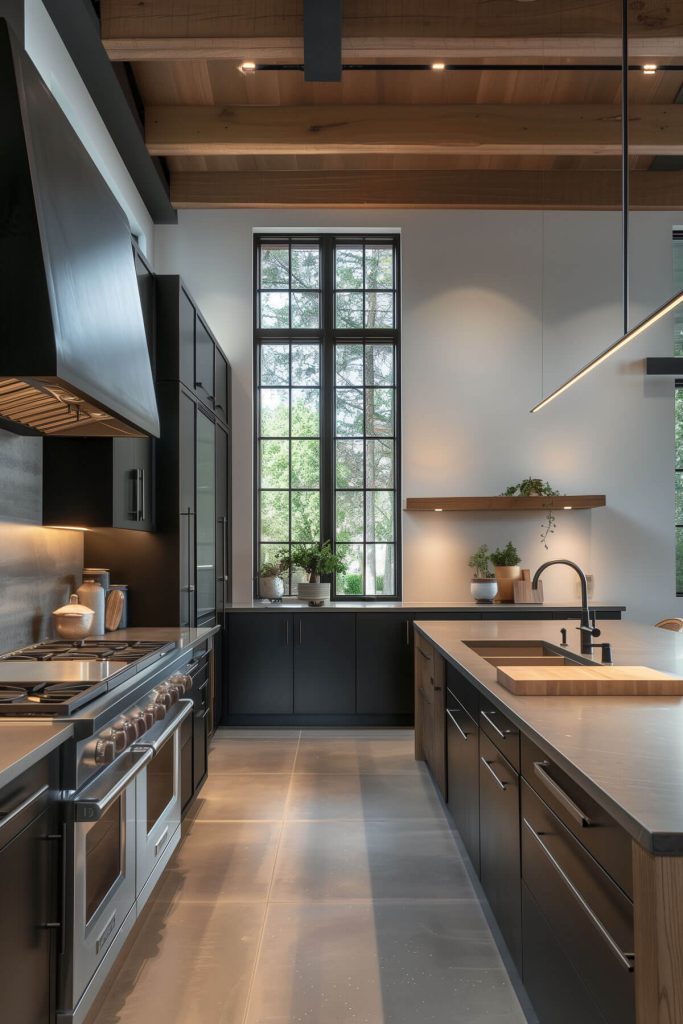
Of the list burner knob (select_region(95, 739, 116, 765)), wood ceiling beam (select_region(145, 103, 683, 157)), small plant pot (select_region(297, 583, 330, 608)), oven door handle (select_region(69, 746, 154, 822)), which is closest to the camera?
oven door handle (select_region(69, 746, 154, 822))

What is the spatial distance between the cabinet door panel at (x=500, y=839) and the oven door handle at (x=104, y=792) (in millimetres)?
1093

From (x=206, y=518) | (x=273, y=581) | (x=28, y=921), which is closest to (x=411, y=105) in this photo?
(x=206, y=518)

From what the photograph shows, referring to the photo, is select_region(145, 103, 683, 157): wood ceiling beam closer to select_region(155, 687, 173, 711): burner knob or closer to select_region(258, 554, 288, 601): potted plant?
select_region(258, 554, 288, 601): potted plant

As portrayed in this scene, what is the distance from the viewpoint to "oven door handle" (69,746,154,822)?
1.92 metres

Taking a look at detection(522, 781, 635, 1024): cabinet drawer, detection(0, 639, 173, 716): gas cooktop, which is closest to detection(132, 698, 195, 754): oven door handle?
detection(0, 639, 173, 716): gas cooktop

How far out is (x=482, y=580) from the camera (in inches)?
227

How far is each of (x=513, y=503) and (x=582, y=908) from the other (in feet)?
14.8

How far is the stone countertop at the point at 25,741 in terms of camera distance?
157 centimetres

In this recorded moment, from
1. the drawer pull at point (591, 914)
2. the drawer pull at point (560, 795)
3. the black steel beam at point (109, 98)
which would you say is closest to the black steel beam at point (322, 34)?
the black steel beam at point (109, 98)

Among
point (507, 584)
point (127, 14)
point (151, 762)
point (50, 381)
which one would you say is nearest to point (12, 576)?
point (151, 762)

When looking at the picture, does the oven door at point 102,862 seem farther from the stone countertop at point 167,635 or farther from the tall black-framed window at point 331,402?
the tall black-framed window at point 331,402

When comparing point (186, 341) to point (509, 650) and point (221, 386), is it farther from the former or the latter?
point (509, 650)

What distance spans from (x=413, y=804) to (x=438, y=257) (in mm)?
4162

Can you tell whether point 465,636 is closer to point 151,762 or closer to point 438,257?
point 151,762
